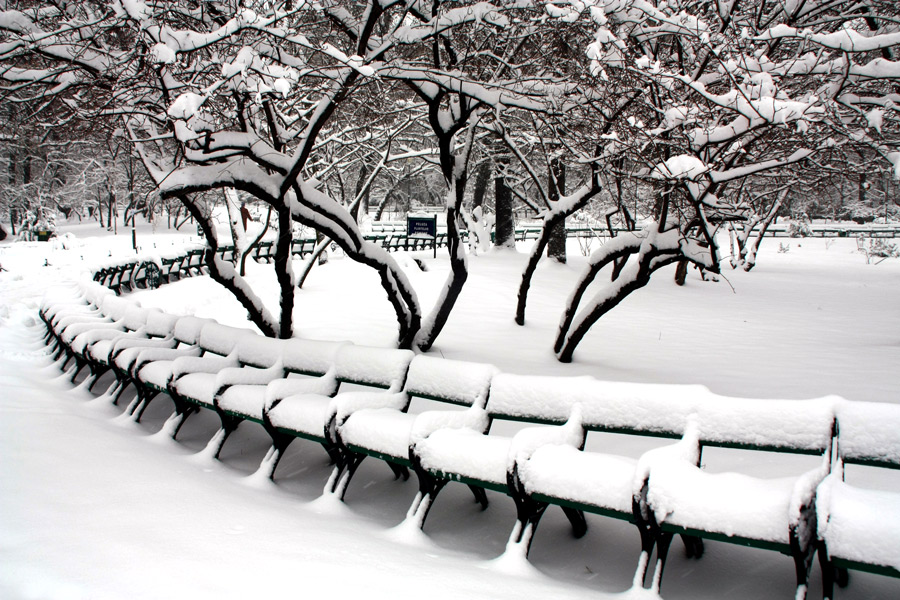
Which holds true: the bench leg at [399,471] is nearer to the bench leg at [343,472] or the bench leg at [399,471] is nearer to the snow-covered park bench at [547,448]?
the bench leg at [343,472]

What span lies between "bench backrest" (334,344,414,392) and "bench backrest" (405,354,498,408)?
0.08 m

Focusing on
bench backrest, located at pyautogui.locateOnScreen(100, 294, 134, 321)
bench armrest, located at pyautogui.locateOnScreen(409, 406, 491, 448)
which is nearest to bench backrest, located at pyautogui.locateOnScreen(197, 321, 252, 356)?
bench backrest, located at pyautogui.locateOnScreen(100, 294, 134, 321)

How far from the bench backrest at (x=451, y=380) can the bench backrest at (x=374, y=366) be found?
75 millimetres

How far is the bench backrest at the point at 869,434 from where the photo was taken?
2.74m

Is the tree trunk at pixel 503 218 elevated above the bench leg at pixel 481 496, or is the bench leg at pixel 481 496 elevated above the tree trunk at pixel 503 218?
the tree trunk at pixel 503 218

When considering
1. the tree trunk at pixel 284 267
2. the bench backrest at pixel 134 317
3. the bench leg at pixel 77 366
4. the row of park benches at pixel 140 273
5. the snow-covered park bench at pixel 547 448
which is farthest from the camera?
the row of park benches at pixel 140 273

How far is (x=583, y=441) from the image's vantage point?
338 centimetres

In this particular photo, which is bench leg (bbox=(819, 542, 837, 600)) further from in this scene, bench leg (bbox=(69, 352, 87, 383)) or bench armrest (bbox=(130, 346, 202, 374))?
bench leg (bbox=(69, 352, 87, 383))

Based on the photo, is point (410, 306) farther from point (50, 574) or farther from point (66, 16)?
point (50, 574)

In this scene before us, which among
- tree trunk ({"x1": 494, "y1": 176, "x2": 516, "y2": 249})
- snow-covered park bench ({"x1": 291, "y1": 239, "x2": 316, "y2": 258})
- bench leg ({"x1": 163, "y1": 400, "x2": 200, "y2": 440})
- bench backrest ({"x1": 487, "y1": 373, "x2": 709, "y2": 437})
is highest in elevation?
tree trunk ({"x1": 494, "y1": 176, "x2": 516, "y2": 249})

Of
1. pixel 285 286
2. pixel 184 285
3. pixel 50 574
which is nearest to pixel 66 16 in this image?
pixel 285 286

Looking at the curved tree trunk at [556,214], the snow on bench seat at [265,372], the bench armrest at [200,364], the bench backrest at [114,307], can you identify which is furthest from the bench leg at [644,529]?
the bench backrest at [114,307]

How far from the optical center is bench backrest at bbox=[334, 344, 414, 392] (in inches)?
166

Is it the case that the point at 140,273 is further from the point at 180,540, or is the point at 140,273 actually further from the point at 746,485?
the point at 746,485
